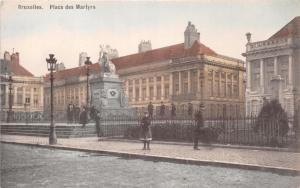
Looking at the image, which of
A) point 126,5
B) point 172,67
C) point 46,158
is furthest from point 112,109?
point 172,67

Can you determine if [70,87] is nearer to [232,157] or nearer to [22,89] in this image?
[22,89]

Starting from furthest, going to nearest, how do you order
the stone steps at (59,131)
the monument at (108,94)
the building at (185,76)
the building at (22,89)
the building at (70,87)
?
the building at (70,87) < the building at (185,76) < the building at (22,89) < the monument at (108,94) < the stone steps at (59,131)

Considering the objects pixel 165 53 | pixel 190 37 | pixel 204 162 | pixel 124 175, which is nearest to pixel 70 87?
pixel 165 53

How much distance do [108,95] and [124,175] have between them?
16.6 m

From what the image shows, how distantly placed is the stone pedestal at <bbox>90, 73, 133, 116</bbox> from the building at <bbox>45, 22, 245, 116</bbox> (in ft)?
58.5

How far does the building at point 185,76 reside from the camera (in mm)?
45688

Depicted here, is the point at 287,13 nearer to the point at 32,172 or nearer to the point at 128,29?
the point at 128,29

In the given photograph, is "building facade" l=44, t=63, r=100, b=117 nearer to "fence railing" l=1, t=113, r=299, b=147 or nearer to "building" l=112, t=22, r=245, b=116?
"building" l=112, t=22, r=245, b=116

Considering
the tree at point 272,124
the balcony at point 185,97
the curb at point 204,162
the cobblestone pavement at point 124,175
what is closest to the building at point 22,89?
the balcony at point 185,97

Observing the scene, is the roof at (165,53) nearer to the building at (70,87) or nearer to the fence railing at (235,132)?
the building at (70,87)

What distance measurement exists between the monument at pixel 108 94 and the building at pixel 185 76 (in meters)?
17.8

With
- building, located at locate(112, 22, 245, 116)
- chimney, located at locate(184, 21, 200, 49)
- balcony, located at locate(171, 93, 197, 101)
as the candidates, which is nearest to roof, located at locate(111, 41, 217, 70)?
building, located at locate(112, 22, 245, 116)

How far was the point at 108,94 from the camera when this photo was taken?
2484 centimetres

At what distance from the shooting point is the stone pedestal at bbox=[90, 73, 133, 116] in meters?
24.5
